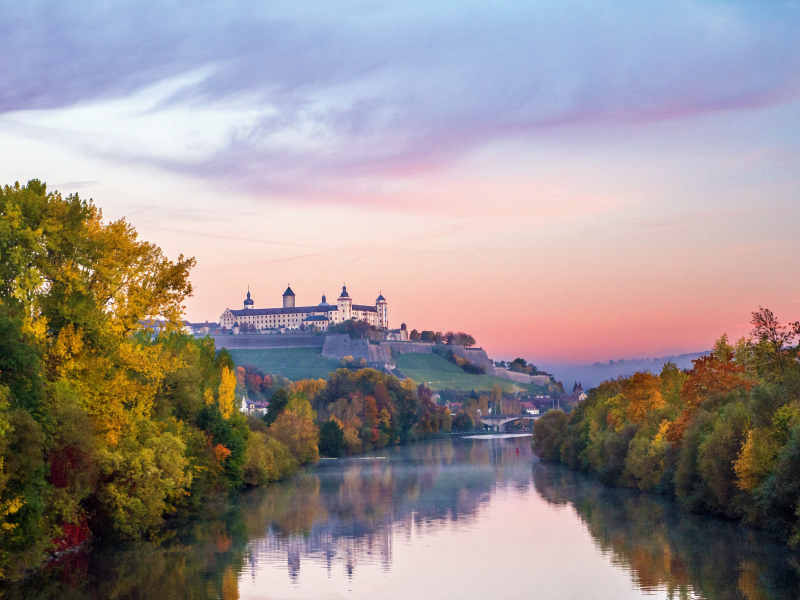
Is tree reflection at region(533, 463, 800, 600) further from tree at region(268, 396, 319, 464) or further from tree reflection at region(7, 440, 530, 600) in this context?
tree at region(268, 396, 319, 464)

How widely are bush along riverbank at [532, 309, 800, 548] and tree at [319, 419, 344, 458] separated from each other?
31339 mm

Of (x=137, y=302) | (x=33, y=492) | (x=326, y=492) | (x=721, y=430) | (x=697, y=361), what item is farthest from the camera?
(x=326, y=492)

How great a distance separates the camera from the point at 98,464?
2962 centimetres

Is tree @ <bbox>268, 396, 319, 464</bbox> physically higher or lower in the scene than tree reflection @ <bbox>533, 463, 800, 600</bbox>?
higher

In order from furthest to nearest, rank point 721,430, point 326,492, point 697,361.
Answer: point 326,492
point 697,361
point 721,430

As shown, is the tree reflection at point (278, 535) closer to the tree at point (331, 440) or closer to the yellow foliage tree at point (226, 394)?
the yellow foliage tree at point (226, 394)

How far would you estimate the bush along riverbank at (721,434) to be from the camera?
3197 centimetres

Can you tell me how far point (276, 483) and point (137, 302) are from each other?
29213 mm

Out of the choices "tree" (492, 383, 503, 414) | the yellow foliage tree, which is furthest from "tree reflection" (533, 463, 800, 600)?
"tree" (492, 383, 503, 414)

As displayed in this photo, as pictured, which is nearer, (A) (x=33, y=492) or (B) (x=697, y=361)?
(A) (x=33, y=492)

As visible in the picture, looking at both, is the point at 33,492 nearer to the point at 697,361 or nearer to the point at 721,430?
the point at 721,430

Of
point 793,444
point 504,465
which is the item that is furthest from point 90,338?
point 504,465

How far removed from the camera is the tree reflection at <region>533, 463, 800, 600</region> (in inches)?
991

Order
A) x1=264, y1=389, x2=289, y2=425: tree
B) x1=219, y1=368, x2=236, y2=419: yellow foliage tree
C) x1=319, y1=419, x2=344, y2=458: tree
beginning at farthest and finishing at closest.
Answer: x1=319, y1=419, x2=344, y2=458: tree → x1=264, y1=389, x2=289, y2=425: tree → x1=219, y1=368, x2=236, y2=419: yellow foliage tree
